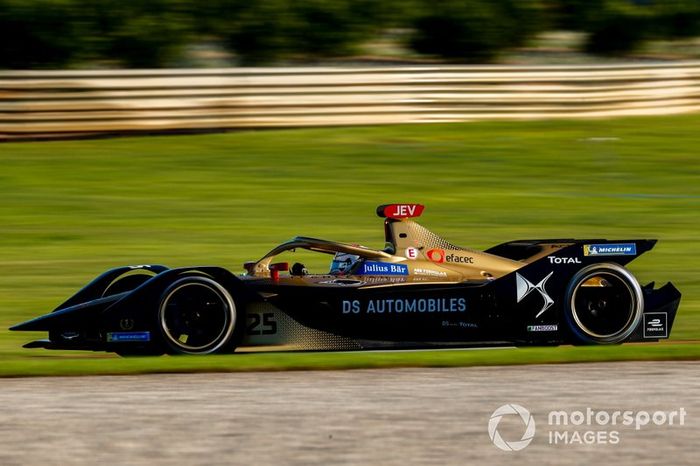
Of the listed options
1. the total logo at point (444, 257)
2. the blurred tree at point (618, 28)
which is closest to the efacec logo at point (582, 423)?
the total logo at point (444, 257)

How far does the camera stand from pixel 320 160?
16859 millimetres

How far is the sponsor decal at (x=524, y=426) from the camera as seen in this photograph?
5.90 meters

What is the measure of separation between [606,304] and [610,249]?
367 millimetres

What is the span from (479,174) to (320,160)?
6.82ft

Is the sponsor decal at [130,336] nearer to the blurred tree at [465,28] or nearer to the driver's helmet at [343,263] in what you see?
the driver's helmet at [343,263]

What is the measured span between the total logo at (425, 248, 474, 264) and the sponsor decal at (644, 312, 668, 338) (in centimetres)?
122

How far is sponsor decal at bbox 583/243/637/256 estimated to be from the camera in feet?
28.1

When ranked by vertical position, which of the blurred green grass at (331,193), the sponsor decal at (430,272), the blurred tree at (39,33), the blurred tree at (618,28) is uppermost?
the blurred tree at (618,28)

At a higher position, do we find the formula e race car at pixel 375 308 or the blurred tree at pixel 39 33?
the blurred tree at pixel 39 33

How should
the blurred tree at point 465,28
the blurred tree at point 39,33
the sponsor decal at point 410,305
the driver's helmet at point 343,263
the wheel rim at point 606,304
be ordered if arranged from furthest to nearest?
the blurred tree at point 465,28
the blurred tree at point 39,33
the driver's helmet at point 343,263
the wheel rim at point 606,304
the sponsor decal at point 410,305

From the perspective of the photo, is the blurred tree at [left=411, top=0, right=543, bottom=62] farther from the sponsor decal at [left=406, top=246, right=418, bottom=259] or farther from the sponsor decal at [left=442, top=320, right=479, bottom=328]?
the sponsor decal at [left=442, top=320, right=479, bottom=328]

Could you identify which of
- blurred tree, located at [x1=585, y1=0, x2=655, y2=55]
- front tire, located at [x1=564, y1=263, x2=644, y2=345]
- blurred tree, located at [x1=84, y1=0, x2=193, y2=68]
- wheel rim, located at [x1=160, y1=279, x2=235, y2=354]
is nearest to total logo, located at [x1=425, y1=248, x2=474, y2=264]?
front tire, located at [x1=564, y1=263, x2=644, y2=345]

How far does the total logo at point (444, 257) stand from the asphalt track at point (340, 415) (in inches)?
48.9

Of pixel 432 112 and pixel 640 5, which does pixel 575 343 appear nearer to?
pixel 432 112
